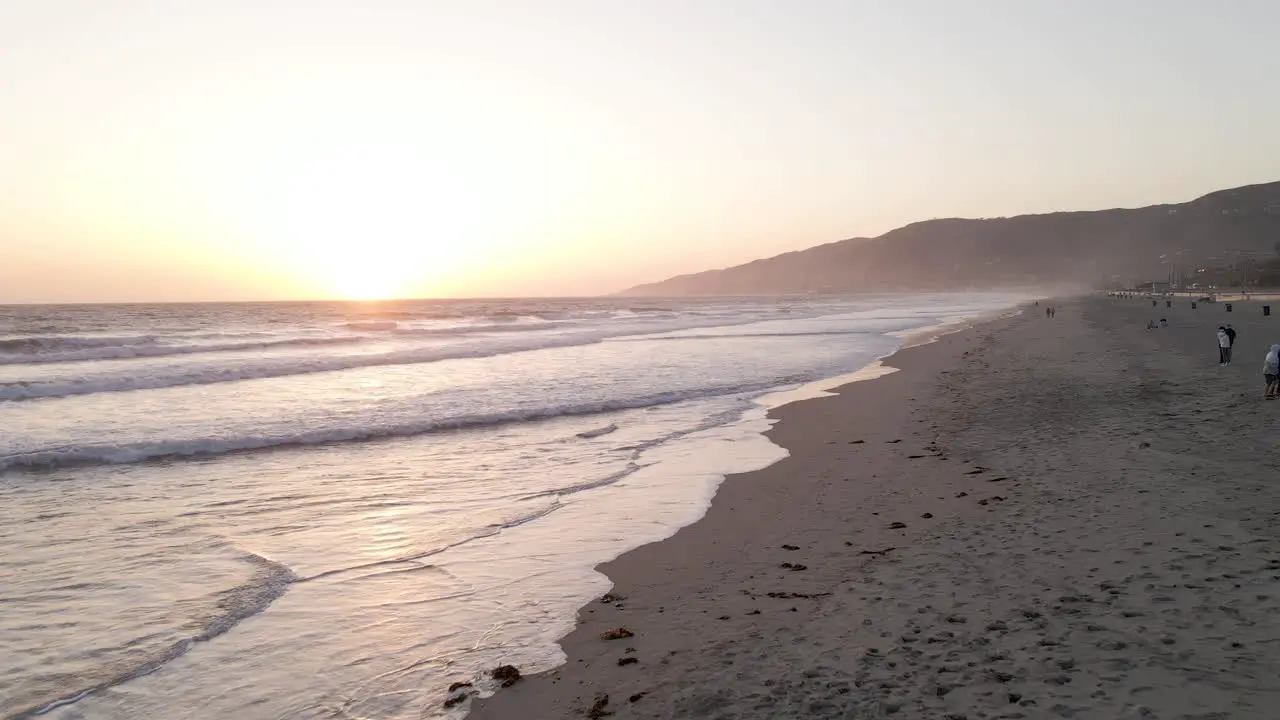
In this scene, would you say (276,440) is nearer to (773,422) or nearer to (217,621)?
(217,621)

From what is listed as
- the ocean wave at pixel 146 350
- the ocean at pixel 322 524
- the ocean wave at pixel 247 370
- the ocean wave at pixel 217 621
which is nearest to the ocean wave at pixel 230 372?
the ocean wave at pixel 247 370

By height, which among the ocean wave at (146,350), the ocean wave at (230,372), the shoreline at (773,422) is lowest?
the shoreline at (773,422)

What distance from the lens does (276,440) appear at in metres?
13.8

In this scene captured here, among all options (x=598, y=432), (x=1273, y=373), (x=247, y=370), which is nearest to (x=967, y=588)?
(x=598, y=432)

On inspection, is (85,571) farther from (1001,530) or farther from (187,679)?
(1001,530)

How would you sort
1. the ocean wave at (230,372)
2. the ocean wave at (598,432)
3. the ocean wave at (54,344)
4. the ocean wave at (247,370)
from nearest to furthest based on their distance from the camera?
the ocean wave at (598,432) → the ocean wave at (230,372) → the ocean wave at (247,370) → the ocean wave at (54,344)

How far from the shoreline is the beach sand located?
4 cm

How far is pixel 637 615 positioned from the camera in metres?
5.77

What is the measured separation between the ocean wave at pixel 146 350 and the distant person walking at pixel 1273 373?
37944mm

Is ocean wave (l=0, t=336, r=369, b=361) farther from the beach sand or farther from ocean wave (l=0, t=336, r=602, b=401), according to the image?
the beach sand


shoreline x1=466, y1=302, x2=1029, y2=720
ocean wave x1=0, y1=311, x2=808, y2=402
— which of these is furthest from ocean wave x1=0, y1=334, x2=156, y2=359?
shoreline x1=466, y1=302, x2=1029, y2=720

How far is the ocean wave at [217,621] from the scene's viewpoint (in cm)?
478

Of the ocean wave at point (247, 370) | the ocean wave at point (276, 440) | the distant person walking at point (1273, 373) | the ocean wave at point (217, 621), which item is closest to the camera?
the ocean wave at point (217, 621)

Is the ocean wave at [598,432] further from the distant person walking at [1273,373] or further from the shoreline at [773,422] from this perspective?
the distant person walking at [1273,373]
